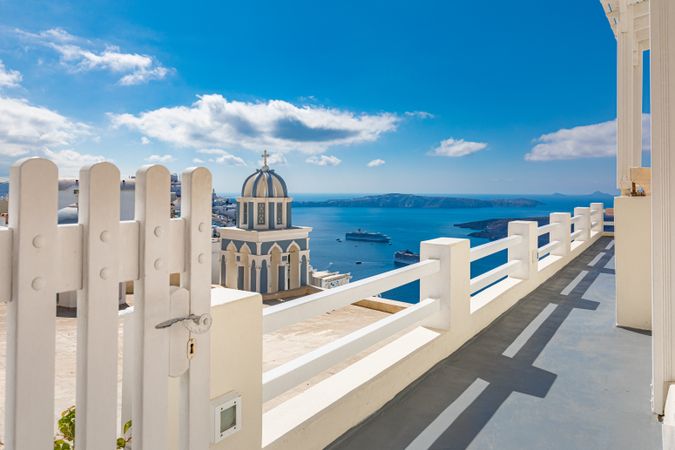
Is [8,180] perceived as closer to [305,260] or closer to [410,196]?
[305,260]

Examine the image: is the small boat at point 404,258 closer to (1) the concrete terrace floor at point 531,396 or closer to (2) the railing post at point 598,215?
(2) the railing post at point 598,215

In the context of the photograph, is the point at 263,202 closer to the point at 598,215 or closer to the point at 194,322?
the point at 598,215

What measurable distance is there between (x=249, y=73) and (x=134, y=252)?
154ft

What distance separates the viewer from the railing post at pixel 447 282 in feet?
8.96

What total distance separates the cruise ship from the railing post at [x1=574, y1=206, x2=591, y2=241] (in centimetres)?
4503

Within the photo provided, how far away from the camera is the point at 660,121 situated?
1.82m

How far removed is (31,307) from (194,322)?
15.8 inches

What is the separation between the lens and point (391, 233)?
58094mm

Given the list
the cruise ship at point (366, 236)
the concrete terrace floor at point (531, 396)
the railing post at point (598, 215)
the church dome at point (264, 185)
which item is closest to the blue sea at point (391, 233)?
the cruise ship at point (366, 236)

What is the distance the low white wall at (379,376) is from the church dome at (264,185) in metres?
14.8

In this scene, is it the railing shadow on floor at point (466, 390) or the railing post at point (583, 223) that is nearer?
the railing shadow on floor at point (466, 390)

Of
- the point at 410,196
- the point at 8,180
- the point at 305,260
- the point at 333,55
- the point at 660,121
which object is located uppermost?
the point at 333,55

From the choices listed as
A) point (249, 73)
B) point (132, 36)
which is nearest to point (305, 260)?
point (132, 36)

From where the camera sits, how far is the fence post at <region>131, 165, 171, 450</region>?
3.38 ft
